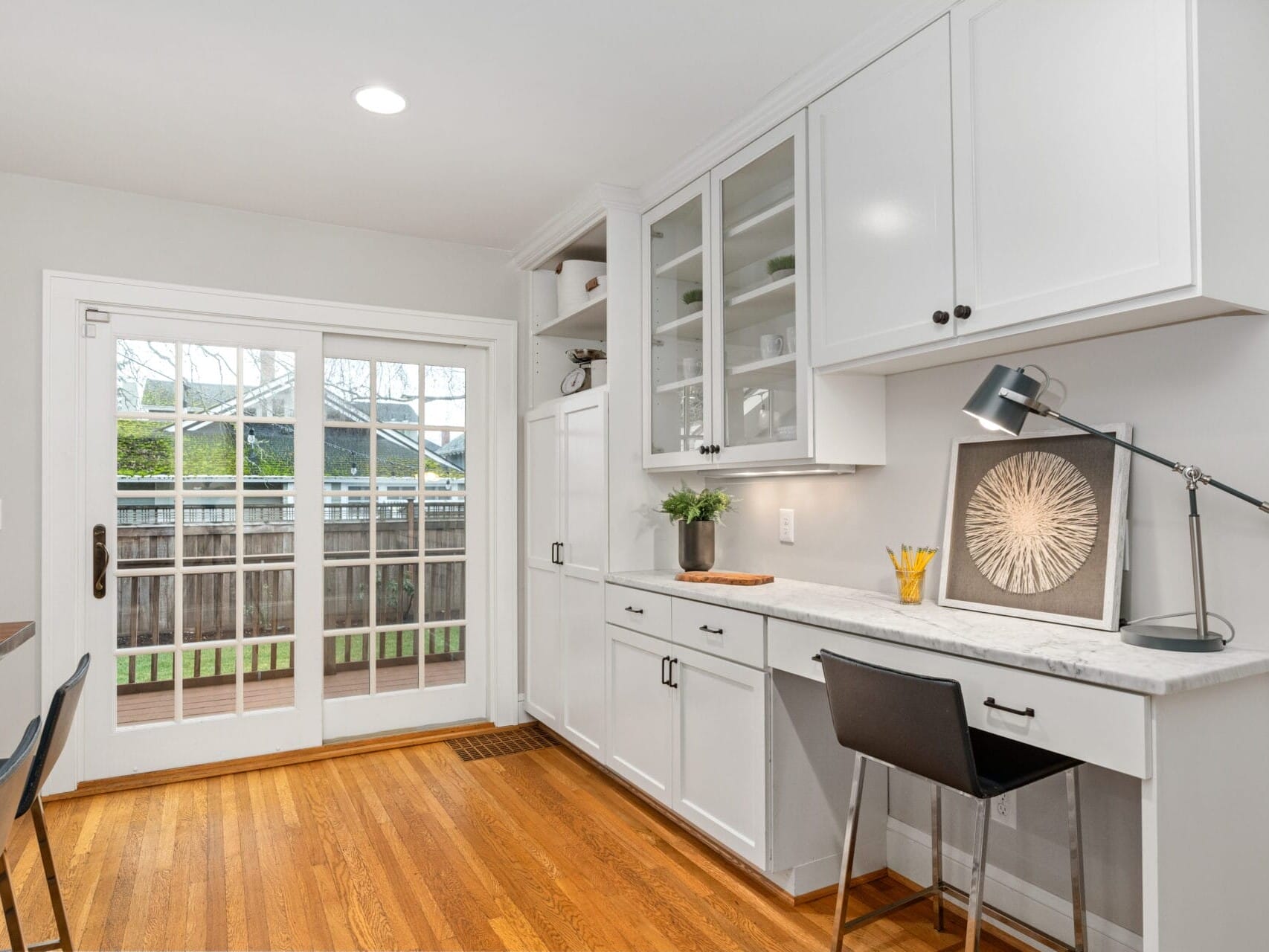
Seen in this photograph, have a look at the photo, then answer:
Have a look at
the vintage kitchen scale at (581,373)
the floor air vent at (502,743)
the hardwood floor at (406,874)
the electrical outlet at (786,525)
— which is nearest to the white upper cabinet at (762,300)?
the electrical outlet at (786,525)

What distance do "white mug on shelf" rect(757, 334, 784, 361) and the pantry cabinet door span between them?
0.70 m

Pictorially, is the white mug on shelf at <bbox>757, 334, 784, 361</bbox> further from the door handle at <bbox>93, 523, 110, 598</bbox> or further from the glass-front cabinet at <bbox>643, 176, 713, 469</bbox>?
the door handle at <bbox>93, 523, 110, 598</bbox>

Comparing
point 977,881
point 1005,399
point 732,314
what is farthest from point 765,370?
point 977,881

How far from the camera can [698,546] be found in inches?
121

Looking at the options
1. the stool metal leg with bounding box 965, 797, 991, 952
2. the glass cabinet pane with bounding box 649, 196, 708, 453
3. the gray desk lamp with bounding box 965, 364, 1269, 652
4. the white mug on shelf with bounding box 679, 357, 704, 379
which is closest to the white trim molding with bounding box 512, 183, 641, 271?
the glass cabinet pane with bounding box 649, 196, 708, 453

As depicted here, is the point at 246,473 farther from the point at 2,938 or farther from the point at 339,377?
the point at 2,938

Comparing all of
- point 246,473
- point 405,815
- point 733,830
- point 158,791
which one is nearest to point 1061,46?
point 733,830

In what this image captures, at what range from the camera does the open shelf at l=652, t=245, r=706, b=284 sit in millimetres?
3004

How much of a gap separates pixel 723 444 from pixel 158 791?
8.76 feet

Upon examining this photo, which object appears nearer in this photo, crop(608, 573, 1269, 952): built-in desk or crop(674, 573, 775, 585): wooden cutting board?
crop(608, 573, 1269, 952): built-in desk

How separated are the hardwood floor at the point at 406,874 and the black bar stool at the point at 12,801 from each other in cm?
55

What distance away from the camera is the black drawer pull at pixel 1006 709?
1.60 metres

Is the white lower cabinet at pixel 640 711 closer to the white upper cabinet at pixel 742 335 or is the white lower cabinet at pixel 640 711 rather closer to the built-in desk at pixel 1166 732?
the white upper cabinet at pixel 742 335

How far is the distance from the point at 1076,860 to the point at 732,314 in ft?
6.16
